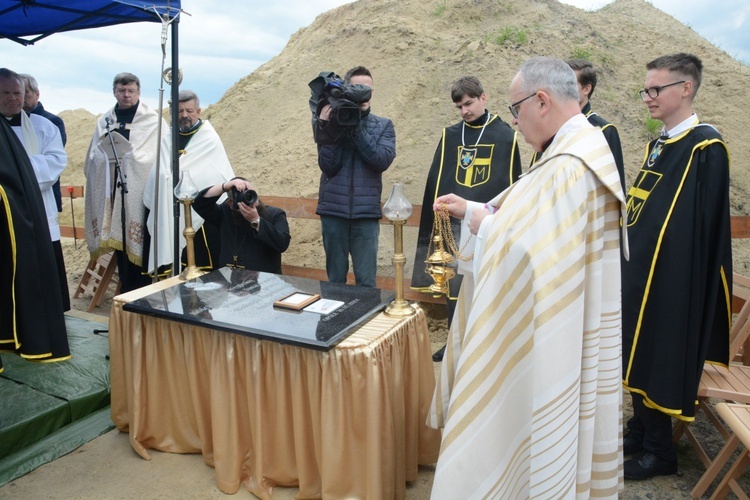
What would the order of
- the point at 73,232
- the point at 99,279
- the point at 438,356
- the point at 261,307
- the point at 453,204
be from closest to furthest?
1. the point at 453,204
2. the point at 261,307
3. the point at 438,356
4. the point at 99,279
5. the point at 73,232

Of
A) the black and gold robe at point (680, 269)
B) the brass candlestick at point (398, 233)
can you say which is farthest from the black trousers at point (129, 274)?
the black and gold robe at point (680, 269)

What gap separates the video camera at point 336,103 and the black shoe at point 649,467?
263 cm

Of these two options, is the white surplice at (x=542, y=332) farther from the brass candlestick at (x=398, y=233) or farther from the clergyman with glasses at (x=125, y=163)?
the clergyman with glasses at (x=125, y=163)

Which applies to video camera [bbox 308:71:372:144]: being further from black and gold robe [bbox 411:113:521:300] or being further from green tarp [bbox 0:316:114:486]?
green tarp [bbox 0:316:114:486]

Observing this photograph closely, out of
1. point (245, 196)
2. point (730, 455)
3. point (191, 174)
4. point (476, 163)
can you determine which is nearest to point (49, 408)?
point (245, 196)

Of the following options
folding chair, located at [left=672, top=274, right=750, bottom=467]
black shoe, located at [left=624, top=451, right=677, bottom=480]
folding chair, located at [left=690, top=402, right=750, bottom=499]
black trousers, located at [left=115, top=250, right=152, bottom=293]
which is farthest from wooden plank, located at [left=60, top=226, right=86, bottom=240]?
folding chair, located at [left=690, top=402, right=750, bottom=499]

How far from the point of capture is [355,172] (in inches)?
153

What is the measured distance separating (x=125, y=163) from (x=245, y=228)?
5.96ft

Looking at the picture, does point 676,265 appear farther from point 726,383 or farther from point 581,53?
point 581,53

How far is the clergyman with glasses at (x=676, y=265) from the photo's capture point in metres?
2.43

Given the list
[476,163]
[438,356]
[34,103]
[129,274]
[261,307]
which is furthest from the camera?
[34,103]

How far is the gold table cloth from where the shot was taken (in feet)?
7.26

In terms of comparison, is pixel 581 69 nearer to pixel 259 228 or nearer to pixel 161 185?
pixel 259 228

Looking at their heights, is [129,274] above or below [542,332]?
below
